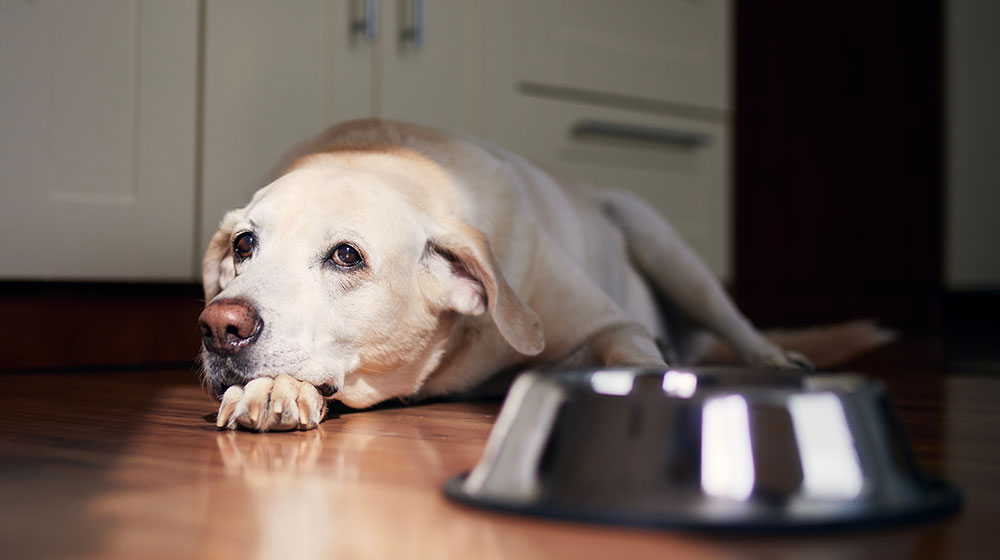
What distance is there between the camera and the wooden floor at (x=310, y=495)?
0.76 m

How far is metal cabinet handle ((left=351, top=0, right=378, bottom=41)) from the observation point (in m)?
2.68

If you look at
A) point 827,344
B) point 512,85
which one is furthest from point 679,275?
point 512,85

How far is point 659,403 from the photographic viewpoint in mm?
847

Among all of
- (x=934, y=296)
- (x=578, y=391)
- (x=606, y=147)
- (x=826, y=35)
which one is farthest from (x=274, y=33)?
(x=934, y=296)

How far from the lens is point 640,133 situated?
129 inches

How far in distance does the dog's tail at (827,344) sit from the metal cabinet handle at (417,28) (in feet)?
3.77

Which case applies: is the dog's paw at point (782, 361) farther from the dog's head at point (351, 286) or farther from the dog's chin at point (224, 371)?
the dog's chin at point (224, 371)

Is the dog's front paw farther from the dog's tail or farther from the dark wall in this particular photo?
the dark wall

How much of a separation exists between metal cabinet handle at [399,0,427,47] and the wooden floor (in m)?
1.37

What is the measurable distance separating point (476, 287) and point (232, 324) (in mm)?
441

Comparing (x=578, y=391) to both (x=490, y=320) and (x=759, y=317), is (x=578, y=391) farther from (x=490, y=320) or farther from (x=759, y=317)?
(x=759, y=317)

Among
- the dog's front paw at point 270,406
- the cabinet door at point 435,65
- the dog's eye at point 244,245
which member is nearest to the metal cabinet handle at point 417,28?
the cabinet door at point 435,65

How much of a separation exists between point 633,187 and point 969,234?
269cm

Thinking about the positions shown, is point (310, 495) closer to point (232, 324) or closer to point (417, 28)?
point (232, 324)
